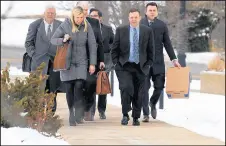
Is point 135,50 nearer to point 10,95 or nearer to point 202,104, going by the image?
point 10,95

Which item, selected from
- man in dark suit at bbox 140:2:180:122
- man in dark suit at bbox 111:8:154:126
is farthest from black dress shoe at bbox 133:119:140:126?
man in dark suit at bbox 140:2:180:122

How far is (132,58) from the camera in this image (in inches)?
497

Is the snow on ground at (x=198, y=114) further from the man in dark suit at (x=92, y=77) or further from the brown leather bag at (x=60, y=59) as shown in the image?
the brown leather bag at (x=60, y=59)

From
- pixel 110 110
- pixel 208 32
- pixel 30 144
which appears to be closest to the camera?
pixel 30 144

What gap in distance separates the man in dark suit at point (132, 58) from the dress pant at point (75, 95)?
0.57 meters

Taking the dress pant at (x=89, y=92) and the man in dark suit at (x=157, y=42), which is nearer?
the dress pant at (x=89, y=92)

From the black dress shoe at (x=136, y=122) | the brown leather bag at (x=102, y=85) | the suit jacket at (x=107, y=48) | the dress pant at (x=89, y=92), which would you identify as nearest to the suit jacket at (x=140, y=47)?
the brown leather bag at (x=102, y=85)

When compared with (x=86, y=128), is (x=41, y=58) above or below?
above

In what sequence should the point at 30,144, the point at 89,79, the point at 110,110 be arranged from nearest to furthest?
the point at 30,144
the point at 89,79
the point at 110,110

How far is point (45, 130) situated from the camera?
399 inches

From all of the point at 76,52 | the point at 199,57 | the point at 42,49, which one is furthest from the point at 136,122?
the point at 199,57

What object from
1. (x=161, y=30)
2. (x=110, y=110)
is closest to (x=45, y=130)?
(x=161, y=30)

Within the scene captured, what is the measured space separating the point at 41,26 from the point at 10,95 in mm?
3628

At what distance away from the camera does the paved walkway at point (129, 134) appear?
10047 mm
